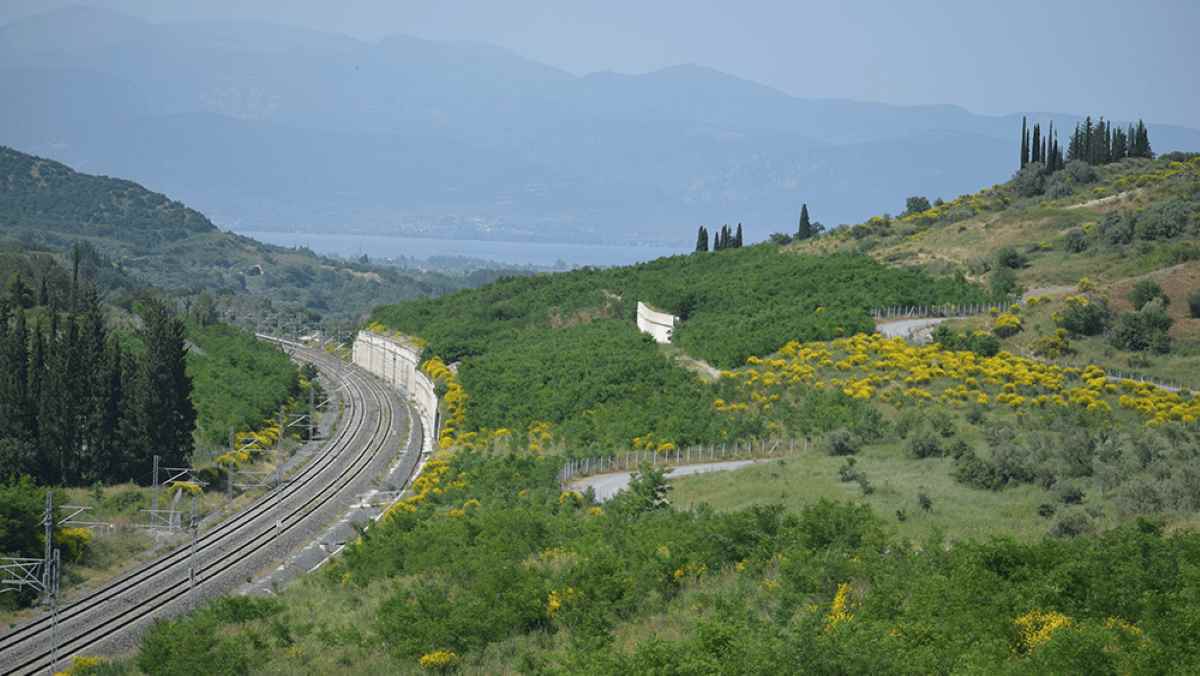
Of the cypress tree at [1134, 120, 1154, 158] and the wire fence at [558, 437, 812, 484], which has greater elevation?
the cypress tree at [1134, 120, 1154, 158]

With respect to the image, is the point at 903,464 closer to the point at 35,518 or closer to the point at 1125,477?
the point at 1125,477

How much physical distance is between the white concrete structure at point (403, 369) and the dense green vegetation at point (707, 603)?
37.3 meters

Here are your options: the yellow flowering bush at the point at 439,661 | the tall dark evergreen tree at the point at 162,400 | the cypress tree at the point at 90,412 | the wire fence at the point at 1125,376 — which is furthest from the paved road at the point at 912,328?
the yellow flowering bush at the point at 439,661

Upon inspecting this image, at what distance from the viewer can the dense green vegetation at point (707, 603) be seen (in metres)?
17.3

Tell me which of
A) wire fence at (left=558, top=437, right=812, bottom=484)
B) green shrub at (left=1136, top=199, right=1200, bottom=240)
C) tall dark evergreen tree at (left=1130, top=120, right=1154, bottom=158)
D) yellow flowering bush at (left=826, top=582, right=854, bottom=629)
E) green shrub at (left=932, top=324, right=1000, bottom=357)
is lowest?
wire fence at (left=558, top=437, right=812, bottom=484)

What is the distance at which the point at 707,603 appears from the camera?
24172 millimetres

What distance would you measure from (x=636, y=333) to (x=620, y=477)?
1190 inches

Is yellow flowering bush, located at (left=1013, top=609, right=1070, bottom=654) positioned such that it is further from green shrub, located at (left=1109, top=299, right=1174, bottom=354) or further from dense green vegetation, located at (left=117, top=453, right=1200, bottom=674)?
green shrub, located at (left=1109, top=299, right=1174, bottom=354)

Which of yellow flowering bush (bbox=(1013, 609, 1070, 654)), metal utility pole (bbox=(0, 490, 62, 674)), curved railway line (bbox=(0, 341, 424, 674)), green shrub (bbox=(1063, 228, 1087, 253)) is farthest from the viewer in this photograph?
green shrub (bbox=(1063, 228, 1087, 253))

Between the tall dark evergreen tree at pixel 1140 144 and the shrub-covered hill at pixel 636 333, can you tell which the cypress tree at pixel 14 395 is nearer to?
the shrub-covered hill at pixel 636 333

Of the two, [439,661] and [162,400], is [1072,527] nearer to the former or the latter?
[439,661]

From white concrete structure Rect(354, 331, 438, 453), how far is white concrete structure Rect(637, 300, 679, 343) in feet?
44.3

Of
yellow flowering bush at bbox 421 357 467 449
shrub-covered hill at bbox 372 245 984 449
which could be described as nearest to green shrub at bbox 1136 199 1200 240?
shrub-covered hill at bbox 372 245 984 449

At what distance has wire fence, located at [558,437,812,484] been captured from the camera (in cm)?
4672
